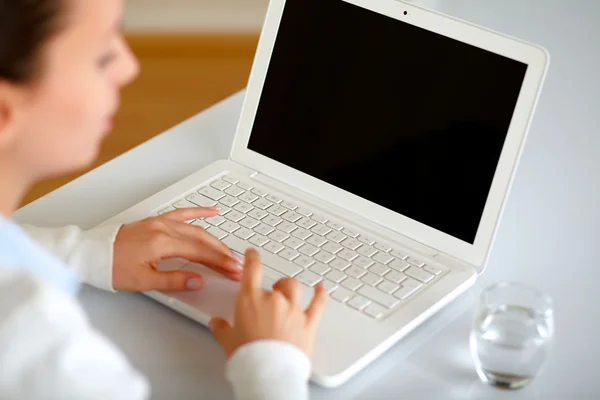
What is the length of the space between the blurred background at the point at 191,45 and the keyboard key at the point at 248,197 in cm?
198

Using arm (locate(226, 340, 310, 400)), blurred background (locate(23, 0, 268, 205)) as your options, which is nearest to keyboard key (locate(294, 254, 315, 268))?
arm (locate(226, 340, 310, 400))

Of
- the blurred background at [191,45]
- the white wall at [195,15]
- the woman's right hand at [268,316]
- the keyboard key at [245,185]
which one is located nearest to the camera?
the woman's right hand at [268,316]

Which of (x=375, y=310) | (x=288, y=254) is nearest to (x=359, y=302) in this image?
(x=375, y=310)

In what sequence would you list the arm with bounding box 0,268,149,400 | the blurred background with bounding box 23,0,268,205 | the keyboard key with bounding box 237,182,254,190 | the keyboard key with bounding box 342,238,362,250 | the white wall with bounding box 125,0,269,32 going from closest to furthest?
the arm with bounding box 0,268,149,400, the keyboard key with bounding box 342,238,362,250, the keyboard key with bounding box 237,182,254,190, the blurred background with bounding box 23,0,268,205, the white wall with bounding box 125,0,269,32

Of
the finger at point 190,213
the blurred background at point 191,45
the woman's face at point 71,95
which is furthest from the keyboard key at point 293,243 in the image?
the blurred background at point 191,45

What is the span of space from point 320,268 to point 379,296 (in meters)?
0.08

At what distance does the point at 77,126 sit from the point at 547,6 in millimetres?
1149

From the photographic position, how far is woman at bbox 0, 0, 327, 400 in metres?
0.69

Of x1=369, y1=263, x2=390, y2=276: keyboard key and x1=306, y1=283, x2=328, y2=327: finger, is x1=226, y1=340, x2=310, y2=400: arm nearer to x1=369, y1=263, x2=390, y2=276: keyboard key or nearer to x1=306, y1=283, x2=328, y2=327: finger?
x1=306, y1=283, x2=328, y2=327: finger

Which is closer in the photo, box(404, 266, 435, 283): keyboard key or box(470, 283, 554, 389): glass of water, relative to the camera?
box(470, 283, 554, 389): glass of water

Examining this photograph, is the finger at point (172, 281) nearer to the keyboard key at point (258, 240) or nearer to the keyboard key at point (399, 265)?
the keyboard key at point (258, 240)

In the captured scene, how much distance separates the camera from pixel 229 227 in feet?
3.58

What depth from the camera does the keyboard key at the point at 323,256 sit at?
3.38ft

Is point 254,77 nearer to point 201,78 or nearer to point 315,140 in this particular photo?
point 315,140
